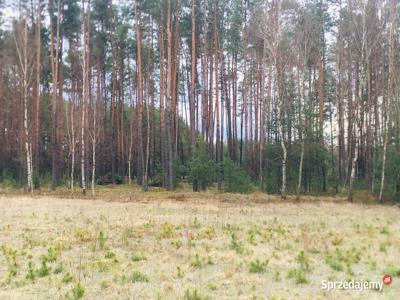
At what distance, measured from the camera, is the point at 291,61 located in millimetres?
25469

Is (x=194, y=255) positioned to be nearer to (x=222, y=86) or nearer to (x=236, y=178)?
(x=236, y=178)

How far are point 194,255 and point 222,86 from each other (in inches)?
1066

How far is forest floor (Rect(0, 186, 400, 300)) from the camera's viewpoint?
5637mm

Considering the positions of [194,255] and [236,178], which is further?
[236,178]

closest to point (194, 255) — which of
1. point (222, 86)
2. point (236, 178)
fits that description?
point (236, 178)

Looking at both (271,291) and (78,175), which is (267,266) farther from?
(78,175)

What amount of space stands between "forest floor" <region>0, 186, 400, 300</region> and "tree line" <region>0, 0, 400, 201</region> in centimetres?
966

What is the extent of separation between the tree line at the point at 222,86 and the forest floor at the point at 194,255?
9.66 m

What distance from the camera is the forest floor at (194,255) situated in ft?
18.5

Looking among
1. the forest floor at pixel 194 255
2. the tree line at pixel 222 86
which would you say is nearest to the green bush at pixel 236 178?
the tree line at pixel 222 86

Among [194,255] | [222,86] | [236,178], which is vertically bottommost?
[194,255]

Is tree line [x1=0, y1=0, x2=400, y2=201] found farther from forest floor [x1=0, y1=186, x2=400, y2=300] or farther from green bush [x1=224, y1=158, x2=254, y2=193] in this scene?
forest floor [x1=0, y1=186, x2=400, y2=300]

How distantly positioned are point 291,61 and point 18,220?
19.9m

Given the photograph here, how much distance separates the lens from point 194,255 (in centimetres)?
777
